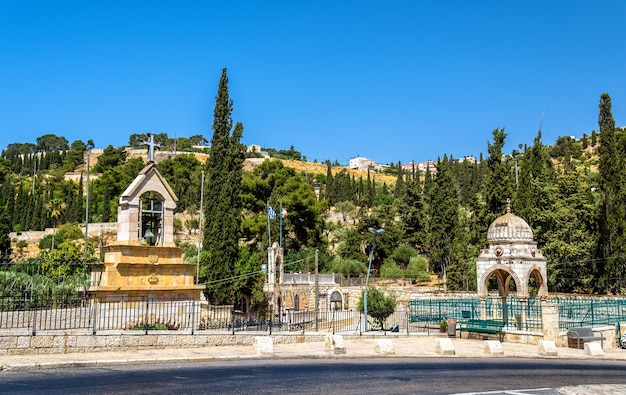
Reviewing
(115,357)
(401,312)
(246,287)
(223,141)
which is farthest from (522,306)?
(223,141)

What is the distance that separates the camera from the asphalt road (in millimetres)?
10922

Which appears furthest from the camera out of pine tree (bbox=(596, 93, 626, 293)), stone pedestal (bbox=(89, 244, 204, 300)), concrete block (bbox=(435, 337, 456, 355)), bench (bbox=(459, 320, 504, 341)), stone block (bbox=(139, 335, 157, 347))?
pine tree (bbox=(596, 93, 626, 293))

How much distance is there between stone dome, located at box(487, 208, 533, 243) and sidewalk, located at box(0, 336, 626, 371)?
6596mm

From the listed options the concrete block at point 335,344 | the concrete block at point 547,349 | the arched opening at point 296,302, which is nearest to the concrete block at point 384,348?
the concrete block at point 335,344

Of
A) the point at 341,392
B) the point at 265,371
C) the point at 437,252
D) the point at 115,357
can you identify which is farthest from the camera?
the point at 437,252

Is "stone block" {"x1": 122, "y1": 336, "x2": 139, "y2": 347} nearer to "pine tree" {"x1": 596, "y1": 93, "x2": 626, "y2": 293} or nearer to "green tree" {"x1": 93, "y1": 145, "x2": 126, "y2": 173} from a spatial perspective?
"pine tree" {"x1": 596, "y1": 93, "x2": 626, "y2": 293}

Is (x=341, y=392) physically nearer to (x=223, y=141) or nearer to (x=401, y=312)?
(x=401, y=312)

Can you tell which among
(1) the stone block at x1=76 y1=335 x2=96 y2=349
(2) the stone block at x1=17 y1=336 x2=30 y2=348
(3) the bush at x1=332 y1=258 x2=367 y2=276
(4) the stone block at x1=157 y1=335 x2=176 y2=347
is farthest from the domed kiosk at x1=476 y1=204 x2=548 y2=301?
(3) the bush at x1=332 y1=258 x2=367 y2=276

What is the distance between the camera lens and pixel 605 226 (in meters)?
40.0

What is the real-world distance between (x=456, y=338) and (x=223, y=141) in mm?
25052

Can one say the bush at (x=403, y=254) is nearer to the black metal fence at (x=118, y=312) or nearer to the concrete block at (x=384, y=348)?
the black metal fence at (x=118, y=312)

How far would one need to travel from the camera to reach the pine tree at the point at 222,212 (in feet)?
127

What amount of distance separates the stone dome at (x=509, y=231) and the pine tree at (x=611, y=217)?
1449 cm

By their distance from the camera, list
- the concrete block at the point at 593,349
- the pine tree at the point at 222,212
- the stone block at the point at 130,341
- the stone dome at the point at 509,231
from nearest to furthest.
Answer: the stone block at the point at 130,341
the concrete block at the point at 593,349
the stone dome at the point at 509,231
the pine tree at the point at 222,212
